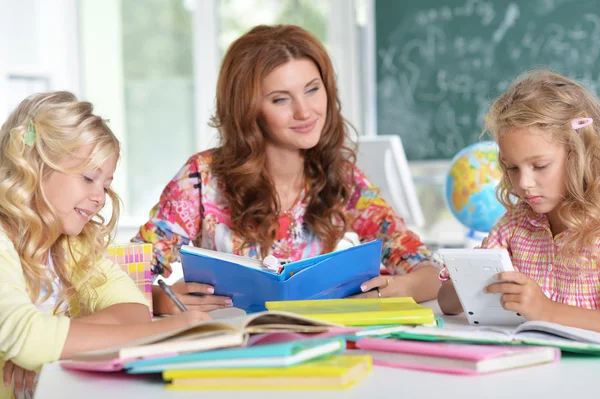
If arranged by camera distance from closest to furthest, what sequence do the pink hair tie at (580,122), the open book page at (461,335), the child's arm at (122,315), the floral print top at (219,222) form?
1. the open book page at (461,335)
2. the child's arm at (122,315)
3. the pink hair tie at (580,122)
4. the floral print top at (219,222)

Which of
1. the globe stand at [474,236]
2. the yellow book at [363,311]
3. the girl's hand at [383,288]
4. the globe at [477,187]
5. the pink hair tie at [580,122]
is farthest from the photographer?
the globe stand at [474,236]

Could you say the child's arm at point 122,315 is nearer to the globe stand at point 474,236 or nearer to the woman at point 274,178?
the woman at point 274,178

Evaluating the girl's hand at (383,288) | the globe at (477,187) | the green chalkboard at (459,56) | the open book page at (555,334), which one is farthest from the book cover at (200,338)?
the green chalkboard at (459,56)

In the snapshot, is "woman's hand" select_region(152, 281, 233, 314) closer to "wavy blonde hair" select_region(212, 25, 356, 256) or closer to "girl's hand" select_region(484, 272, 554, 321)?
"wavy blonde hair" select_region(212, 25, 356, 256)

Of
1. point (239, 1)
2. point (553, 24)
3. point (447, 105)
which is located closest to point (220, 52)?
point (239, 1)

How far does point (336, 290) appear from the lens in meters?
1.57

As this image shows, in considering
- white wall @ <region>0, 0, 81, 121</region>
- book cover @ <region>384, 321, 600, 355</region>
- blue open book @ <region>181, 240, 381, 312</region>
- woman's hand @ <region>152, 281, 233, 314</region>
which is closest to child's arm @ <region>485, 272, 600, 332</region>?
book cover @ <region>384, 321, 600, 355</region>

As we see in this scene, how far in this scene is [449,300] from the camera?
4.96 ft

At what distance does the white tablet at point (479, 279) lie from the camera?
127cm

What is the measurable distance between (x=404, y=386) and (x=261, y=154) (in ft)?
3.99

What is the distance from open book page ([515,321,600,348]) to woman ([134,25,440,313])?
2.63 feet

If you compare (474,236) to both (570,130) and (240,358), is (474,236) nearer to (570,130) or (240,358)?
(570,130)

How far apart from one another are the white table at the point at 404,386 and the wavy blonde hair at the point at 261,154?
1.04 meters

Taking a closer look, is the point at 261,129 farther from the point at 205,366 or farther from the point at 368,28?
the point at 368,28
